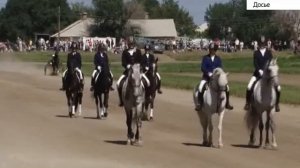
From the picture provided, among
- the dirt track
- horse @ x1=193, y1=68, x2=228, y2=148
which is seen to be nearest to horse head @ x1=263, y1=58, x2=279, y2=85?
horse @ x1=193, y1=68, x2=228, y2=148

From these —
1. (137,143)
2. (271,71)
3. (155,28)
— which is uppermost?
(271,71)

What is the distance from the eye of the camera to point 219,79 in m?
19.2

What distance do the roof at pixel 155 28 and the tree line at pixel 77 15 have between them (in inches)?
56.5

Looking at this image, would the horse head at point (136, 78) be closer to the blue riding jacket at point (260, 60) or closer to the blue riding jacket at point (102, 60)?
the blue riding jacket at point (260, 60)

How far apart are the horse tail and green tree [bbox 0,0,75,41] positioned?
138m

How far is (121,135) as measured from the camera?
2294 cm

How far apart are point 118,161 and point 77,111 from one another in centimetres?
1259

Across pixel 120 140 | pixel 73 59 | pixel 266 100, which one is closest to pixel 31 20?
pixel 73 59

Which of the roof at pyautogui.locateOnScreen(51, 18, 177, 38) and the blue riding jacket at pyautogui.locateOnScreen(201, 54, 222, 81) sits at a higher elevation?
the blue riding jacket at pyautogui.locateOnScreen(201, 54, 222, 81)

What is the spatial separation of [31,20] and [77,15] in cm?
1725

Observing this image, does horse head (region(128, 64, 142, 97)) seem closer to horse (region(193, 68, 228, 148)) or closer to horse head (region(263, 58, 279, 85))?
horse (region(193, 68, 228, 148))

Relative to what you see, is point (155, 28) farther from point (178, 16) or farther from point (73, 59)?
point (73, 59)

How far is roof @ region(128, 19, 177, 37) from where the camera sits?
475ft

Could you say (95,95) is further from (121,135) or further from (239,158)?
(239,158)
